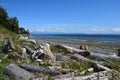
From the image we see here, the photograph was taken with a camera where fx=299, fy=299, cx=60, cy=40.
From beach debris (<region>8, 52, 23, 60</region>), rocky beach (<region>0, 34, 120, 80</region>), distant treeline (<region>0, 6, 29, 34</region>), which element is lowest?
rocky beach (<region>0, 34, 120, 80</region>)

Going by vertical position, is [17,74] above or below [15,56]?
below

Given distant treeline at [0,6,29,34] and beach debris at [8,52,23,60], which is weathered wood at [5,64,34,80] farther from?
distant treeline at [0,6,29,34]

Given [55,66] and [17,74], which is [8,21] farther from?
[17,74]

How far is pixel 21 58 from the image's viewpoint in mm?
16359

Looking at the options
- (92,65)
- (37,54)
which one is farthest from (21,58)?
(92,65)

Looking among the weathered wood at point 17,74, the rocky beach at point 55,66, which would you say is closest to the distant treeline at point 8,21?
the rocky beach at point 55,66

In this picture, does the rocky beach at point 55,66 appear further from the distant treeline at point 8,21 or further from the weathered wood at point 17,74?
the distant treeline at point 8,21

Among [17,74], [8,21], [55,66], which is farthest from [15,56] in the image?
[8,21]

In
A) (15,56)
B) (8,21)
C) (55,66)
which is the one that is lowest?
(55,66)

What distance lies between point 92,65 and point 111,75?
105 inches

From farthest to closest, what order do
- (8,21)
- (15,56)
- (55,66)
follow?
(8,21) → (15,56) → (55,66)

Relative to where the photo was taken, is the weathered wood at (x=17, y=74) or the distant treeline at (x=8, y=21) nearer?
the weathered wood at (x=17, y=74)

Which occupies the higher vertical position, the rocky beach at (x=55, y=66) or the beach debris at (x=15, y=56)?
the beach debris at (x=15, y=56)

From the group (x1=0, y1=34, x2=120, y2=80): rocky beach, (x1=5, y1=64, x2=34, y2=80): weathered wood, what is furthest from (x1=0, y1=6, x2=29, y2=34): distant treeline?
(x1=5, y1=64, x2=34, y2=80): weathered wood
